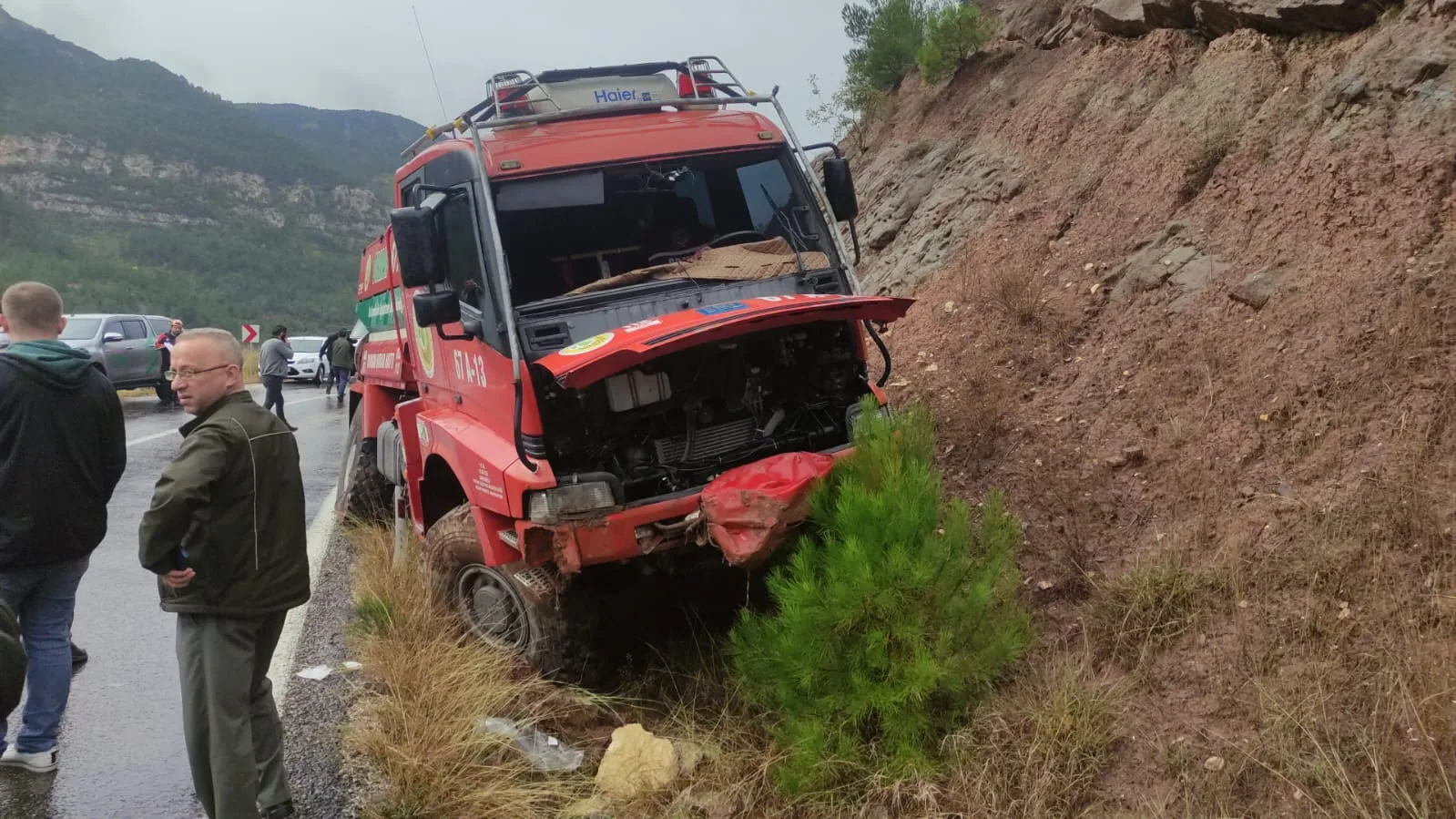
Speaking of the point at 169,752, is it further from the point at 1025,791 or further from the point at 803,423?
the point at 1025,791

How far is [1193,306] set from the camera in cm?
616

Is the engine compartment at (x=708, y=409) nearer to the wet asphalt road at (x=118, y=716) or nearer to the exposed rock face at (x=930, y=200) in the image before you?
the wet asphalt road at (x=118, y=716)

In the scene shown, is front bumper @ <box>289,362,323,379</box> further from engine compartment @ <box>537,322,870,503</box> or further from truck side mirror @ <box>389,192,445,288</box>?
engine compartment @ <box>537,322,870,503</box>

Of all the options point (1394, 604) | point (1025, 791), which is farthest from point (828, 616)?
point (1394, 604)

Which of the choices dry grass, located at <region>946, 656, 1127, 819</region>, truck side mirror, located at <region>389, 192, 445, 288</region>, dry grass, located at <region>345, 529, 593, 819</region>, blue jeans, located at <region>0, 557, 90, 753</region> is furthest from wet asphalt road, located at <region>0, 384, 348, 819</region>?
dry grass, located at <region>946, 656, 1127, 819</region>

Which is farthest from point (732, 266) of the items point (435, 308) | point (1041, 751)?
point (1041, 751)

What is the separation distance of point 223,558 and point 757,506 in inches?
76.0

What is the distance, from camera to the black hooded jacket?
403cm

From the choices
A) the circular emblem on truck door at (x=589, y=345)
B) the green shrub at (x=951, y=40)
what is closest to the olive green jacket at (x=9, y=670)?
the circular emblem on truck door at (x=589, y=345)

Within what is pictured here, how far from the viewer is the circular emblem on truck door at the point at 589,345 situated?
14.1 ft

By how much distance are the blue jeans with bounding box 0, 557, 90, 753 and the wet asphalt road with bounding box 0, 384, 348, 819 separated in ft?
0.51

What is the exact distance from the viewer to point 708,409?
479 centimetres

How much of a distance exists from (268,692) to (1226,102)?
7162 mm

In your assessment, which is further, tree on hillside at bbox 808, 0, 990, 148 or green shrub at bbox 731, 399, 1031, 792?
tree on hillside at bbox 808, 0, 990, 148
